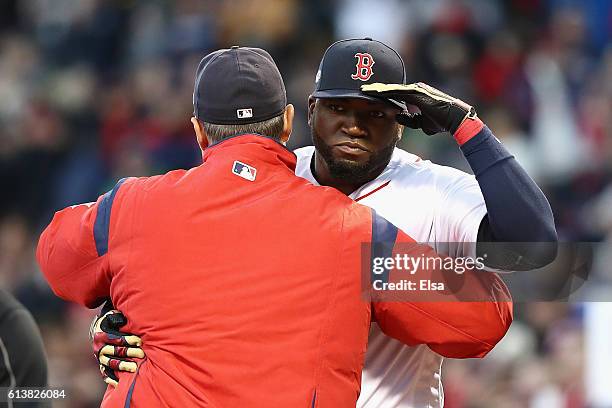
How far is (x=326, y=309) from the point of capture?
8.84 feet

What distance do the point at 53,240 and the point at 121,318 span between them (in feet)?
0.85

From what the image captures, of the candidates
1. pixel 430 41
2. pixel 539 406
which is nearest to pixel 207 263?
pixel 539 406

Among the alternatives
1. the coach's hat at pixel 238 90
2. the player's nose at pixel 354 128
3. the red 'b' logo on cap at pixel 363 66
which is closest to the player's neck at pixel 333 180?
the player's nose at pixel 354 128

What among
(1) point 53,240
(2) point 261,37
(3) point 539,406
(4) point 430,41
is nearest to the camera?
(1) point 53,240

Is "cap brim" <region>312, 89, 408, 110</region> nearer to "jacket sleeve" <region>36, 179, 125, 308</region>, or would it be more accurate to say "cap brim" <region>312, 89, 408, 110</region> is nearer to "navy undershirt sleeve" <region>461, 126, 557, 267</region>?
"navy undershirt sleeve" <region>461, 126, 557, 267</region>

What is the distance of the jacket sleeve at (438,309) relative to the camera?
276cm

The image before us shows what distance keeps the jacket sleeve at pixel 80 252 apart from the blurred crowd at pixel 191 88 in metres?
3.53

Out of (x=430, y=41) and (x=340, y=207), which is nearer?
(x=340, y=207)

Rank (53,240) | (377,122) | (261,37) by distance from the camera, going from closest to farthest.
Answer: (53,240) → (377,122) → (261,37)

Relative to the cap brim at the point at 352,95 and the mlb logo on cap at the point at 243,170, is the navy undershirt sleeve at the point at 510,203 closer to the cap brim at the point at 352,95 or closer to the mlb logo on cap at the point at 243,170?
the cap brim at the point at 352,95

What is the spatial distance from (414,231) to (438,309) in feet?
1.40

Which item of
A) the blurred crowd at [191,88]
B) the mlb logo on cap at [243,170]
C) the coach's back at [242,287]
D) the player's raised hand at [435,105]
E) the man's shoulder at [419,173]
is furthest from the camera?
the blurred crowd at [191,88]

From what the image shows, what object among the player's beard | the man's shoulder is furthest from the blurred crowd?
the player's beard

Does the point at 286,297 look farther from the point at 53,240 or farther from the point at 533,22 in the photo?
the point at 533,22
